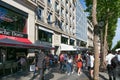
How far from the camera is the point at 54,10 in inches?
1512

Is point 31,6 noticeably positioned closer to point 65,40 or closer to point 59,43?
point 59,43

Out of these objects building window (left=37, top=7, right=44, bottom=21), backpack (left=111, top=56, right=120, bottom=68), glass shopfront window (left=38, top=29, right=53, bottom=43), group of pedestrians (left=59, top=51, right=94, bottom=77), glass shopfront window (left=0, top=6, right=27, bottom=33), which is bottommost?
group of pedestrians (left=59, top=51, right=94, bottom=77)

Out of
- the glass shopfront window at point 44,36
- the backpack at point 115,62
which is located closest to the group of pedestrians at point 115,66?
the backpack at point 115,62

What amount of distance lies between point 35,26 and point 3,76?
11917 millimetres

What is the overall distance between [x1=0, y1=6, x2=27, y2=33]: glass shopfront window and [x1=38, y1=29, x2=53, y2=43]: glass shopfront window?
18.4 ft

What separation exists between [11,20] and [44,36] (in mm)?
10674

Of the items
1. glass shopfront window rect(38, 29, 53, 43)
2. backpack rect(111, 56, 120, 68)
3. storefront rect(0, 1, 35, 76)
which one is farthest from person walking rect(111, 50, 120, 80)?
glass shopfront window rect(38, 29, 53, 43)

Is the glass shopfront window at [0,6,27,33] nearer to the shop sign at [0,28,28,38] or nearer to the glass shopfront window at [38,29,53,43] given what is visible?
the shop sign at [0,28,28,38]

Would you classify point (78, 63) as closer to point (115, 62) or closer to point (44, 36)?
point (115, 62)

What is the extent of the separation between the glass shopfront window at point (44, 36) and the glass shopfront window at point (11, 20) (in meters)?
5.60

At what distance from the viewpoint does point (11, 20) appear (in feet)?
75.6

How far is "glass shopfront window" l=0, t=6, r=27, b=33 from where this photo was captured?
21344mm

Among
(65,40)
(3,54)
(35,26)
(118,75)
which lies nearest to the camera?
(118,75)

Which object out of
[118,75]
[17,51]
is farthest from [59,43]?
[118,75]
